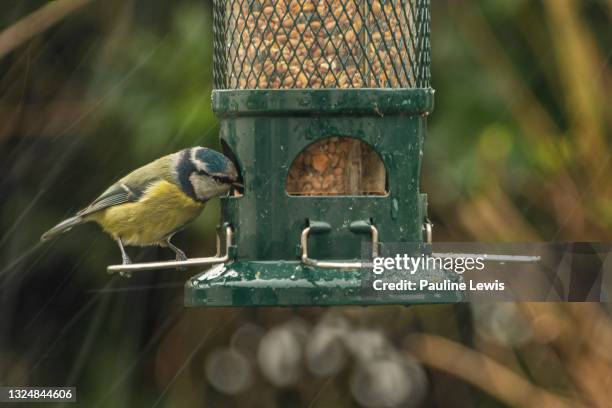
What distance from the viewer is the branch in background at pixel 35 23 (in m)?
6.49

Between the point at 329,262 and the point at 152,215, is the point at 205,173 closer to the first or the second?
the point at 152,215

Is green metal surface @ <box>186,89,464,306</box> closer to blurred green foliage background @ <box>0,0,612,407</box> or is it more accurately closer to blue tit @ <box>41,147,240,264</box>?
blue tit @ <box>41,147,240,264</box>

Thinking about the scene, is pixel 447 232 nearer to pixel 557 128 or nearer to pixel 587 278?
pixel 557 128

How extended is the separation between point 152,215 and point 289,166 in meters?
0.72

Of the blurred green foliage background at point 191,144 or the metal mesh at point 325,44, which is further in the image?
the blurred green foliage background at point 191,144

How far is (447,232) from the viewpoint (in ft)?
22.2

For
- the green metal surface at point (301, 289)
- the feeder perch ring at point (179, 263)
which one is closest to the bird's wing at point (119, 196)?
the feeder perch ring at point (179, 263)

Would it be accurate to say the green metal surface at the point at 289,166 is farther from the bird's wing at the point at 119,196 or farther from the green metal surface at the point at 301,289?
the bird's wing at the point at 119,196

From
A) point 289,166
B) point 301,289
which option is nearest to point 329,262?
point 301,289

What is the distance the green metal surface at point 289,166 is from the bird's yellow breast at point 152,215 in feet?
1.29

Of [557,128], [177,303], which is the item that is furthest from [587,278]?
[177,303]

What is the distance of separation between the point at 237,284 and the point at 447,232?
2.50 meters

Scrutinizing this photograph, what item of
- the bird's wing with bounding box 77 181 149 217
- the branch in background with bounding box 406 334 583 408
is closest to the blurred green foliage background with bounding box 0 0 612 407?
the branch in background with bounding box 406 334 583 408

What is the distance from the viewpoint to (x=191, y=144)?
6.04 meters
